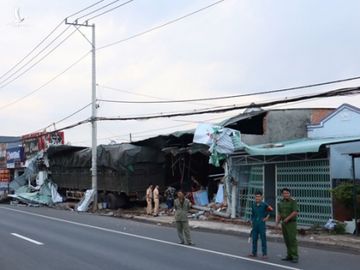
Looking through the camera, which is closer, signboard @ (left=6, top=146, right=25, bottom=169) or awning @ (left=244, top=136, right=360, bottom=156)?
awning @ (left=244, top=136, right=360, bottom=156)

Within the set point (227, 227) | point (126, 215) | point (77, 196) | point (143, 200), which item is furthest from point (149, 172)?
point (227, 227)

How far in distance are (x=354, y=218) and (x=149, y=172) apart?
16.0m

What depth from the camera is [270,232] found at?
18891 millimetres

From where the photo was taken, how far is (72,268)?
10742mm

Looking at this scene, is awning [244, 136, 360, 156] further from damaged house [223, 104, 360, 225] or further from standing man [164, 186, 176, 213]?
standing man [164, 186, 176, 213]

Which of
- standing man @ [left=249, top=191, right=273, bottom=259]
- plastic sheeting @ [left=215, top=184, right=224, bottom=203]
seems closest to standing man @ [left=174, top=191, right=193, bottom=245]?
standing man @ [left=249, top=191, right=273, bottom=259]

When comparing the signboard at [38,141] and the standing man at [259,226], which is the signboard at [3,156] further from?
the standing man at [259,226]

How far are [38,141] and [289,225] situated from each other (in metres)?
44.2

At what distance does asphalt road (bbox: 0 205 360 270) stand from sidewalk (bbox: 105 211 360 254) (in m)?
0.80

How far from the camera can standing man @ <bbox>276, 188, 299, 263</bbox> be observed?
12.1 meters

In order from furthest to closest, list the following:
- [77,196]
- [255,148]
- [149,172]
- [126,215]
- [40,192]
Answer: [40,192]
[77,196]
[149,172]
[126,215]
[255,148]

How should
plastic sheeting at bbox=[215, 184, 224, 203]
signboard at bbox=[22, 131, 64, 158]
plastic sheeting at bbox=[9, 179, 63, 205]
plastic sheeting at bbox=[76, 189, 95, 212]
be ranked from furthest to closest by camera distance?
signboard at bbox=[22, 131, 64, 158] → plastic sheeting at bbox=[9, 179, 63, 205] → plastic sheeting at bbox=[76, 189, 95, 212] → plastic sheeting at bbox=[215, 184, 224, 203]

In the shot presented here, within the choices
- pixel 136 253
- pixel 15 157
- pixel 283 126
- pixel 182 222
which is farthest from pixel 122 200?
pixel 15 157

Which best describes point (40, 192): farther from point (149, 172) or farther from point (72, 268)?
point (72, 268)
